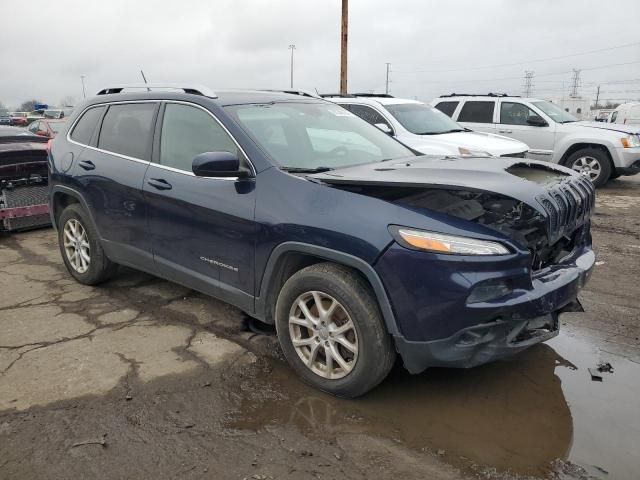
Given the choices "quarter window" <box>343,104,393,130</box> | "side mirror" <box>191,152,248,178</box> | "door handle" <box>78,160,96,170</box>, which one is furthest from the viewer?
"quarter window" <box>343,104,393,130</box>

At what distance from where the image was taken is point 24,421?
2.95m

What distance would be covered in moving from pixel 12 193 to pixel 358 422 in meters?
6.14

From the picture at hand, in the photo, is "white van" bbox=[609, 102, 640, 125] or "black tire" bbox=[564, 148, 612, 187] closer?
"black tire" bbox=[564, 148, 612, 187]

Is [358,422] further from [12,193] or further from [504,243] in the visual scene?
[12,193]

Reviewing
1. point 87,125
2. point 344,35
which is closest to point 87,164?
point 87,125

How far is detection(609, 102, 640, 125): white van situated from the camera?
21953 millimetres

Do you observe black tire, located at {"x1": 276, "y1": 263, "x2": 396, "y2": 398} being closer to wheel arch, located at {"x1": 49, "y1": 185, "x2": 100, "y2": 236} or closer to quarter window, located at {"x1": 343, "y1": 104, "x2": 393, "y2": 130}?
wheel arch, located at {"x1": 49, "y1": 185, "x2": 100, "y2": 236}

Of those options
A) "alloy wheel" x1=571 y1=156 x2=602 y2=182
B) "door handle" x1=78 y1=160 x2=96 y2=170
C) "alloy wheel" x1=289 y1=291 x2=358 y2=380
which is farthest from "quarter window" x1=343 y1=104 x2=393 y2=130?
"alloy wheel" x1=289 y1=291 x2=358 y2=380

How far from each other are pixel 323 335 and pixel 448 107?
9874 mm

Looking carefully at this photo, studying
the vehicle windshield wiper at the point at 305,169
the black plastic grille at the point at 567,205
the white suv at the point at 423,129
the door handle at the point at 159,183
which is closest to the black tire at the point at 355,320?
the vehicle windshield wiper at the point at 305,169

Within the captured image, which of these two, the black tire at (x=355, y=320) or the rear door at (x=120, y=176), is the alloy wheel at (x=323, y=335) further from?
the rear door at (x=120, y=176)

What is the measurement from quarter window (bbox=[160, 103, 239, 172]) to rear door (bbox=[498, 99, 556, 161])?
878cm

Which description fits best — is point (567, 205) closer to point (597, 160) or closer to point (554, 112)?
point (597, 160)

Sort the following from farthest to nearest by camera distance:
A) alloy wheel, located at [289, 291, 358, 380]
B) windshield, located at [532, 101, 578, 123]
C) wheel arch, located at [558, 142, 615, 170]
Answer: windshield, located at [532, 101, 578, 123] → wheel arch, located at [558, 142, 615, 170] → alloy wheel, located at [289, 291, 358, 380]
